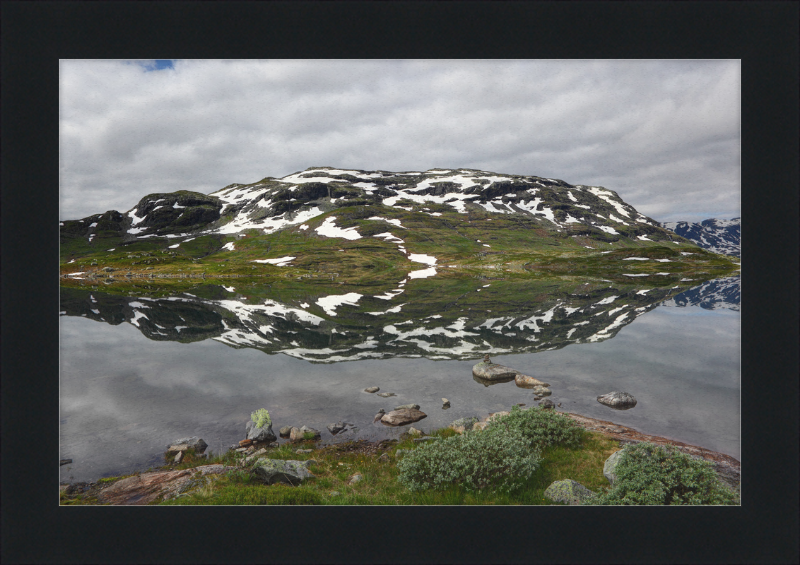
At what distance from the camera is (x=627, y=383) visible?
19406 mm

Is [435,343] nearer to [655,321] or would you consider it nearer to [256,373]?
[256,373]

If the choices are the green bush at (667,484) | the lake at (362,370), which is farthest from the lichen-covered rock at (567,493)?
the lake at (362,370)

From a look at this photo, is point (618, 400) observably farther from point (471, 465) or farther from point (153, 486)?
point (153, 486)

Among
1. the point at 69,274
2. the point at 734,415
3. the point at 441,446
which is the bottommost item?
the point at 734,415

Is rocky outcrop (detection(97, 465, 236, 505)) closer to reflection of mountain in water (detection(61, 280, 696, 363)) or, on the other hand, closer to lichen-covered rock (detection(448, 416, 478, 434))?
lichen-covered rock (detection(448, 416, 478, 434))

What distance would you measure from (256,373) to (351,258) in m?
130

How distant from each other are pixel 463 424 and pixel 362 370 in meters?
9.28

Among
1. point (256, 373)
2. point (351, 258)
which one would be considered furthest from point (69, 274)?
point (256, 373)

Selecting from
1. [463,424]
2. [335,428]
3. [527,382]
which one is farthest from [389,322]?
[463,424]

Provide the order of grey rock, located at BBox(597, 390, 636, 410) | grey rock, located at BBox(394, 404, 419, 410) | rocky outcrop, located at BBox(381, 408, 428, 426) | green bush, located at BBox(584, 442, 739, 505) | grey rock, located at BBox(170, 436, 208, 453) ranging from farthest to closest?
1. grey rock, located at BBox(597, 390, 636, 410)
2. grey rock, located at BBox(394, 404, 419, 410)
3. rocky outcrop, located at BBox(381, 408, 428, 426)
4. grey rock, located at BBox(170, 436, 208, 453)
5. green bush, located at BBox(584, 442, 739, 505)

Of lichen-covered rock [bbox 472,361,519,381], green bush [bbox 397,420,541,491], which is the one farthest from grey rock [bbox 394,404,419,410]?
green bush [bbox 397,420,541,491]

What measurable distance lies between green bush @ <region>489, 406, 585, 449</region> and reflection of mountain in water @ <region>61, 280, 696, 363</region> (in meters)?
12.4

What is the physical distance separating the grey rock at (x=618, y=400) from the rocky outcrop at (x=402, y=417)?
8715 millimetres

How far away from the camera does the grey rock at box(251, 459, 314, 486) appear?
9.34 m
